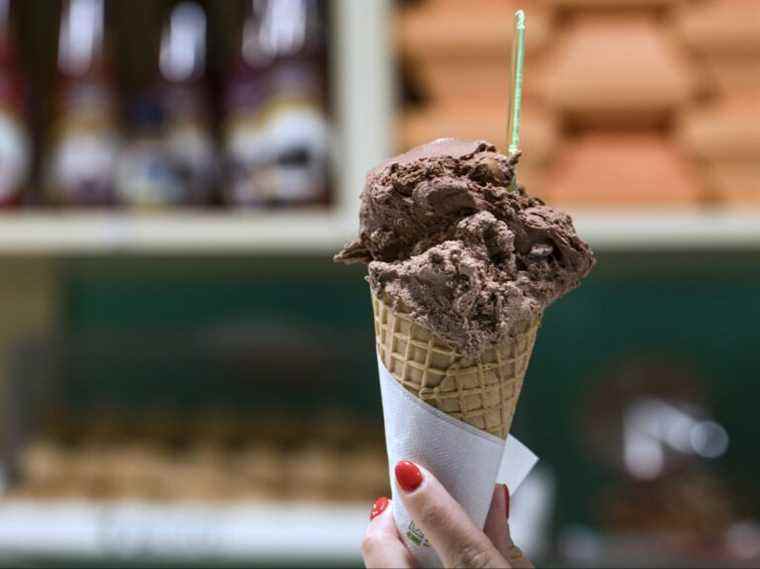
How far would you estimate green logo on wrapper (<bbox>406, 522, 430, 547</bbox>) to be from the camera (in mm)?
553

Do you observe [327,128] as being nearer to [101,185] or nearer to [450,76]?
[450,76]

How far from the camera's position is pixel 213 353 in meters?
1.65

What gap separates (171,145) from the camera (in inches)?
53.4

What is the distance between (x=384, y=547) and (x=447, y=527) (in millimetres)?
60

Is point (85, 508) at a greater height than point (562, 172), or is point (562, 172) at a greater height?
point (562, 172)

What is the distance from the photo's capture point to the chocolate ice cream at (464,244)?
54 cm

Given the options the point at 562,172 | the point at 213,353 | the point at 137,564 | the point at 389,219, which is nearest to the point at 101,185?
the point at 213,353

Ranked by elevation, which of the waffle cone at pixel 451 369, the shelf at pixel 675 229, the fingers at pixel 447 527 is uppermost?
the shelf at pixel 675 229

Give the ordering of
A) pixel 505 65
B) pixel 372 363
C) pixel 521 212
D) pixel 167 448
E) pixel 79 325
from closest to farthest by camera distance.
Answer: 1. pixel 521 212
2. pixel 505 65
3. pixel 167 448
4. pixel 372 363
5. pixel 79 325

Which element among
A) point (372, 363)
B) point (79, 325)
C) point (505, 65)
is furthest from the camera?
point (79, 325)

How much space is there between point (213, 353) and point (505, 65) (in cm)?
69

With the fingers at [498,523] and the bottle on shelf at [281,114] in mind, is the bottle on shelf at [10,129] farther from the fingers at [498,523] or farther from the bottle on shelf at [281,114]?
the fingers at [498,523]

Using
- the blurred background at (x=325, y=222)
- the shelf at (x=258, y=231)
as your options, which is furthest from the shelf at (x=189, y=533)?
the shelf at (x=258, y=231)

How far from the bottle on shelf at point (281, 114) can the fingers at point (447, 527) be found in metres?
0.83
